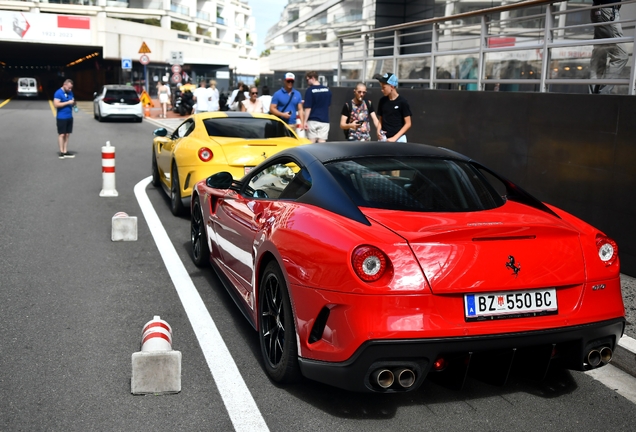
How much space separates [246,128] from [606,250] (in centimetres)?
631

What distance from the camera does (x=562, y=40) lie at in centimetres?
931

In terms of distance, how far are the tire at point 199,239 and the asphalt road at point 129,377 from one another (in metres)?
0.16

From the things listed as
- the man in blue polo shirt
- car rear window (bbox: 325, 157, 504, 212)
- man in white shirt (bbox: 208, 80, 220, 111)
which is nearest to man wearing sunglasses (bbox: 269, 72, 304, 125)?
the man in blue polo shirt

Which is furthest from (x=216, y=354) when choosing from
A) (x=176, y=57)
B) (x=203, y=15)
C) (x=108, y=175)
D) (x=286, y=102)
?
(x=203, y=15)

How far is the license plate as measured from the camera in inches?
143

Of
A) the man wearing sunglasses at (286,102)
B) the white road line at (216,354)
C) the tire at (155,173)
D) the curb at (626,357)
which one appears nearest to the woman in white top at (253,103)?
the man wearing sunglasses at (286,102)

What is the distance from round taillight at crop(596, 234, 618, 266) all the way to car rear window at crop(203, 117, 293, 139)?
237 inches

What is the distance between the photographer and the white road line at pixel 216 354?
3844 millimetres

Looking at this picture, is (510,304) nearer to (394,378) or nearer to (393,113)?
(394,378)

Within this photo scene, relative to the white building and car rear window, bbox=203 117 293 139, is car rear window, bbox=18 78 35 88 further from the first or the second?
car rear window, bbox=203 117 293 139

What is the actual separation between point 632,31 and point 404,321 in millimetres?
5835

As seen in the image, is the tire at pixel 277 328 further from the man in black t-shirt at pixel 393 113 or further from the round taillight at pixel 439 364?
the man in black t-shirt at pixel 393 113

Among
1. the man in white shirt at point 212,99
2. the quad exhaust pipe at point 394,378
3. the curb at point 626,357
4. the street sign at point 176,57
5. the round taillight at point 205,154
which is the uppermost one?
the street sign at point 176,57

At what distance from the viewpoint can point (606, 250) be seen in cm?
405
